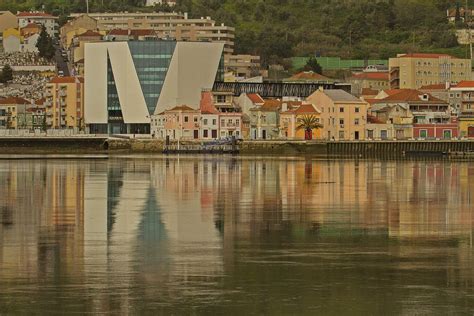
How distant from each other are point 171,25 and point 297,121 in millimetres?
78019

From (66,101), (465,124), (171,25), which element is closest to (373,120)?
(465,124)

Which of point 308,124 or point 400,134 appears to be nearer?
point 308,124

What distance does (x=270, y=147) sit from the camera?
105 meters

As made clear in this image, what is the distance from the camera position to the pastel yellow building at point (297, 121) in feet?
361

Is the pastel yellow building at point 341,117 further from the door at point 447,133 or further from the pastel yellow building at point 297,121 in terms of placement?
the door at point 447,133

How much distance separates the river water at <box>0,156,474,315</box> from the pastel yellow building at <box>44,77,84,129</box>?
8492 cm

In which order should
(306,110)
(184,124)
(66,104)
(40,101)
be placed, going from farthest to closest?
(40,101) < (66,104) < (184,124) < (306,110)

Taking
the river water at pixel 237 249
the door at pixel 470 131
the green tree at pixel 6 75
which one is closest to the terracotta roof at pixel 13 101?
the green tree at pixel 6 75

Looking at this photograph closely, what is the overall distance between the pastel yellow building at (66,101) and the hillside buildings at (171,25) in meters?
41.1

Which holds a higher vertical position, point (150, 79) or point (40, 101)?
point (150, 79)

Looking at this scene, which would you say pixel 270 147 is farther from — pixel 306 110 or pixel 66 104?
pixel 66 104

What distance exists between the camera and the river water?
66.0 ft

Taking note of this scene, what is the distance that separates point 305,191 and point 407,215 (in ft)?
33.3

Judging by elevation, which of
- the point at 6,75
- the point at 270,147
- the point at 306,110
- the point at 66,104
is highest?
the point at 6,75
